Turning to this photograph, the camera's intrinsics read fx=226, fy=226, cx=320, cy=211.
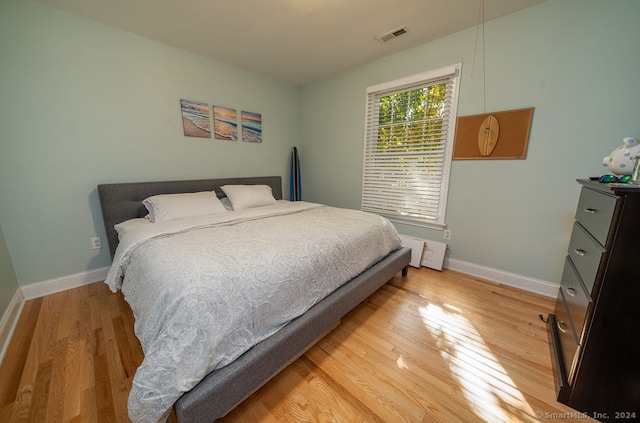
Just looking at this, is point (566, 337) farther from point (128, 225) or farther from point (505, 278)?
point (128, 225)

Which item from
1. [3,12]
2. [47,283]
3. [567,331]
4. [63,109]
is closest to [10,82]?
[63,109]

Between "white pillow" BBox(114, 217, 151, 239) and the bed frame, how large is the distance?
147mm

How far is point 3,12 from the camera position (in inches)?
66.6

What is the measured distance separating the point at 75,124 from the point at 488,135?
3818 mm

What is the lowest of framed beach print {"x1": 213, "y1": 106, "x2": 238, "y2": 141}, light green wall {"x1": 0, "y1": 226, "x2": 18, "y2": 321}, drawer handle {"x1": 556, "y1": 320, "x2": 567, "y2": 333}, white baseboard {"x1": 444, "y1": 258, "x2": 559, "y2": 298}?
white baseboard {"x1": 444, "y1": 258, "x2": 559, "y2": 298}

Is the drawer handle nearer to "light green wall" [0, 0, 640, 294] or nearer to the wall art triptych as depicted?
"light green wall" [0, 0, 640, 294]

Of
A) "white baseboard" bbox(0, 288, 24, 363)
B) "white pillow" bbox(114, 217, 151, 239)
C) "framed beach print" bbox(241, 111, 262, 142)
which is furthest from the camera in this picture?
"framed beach print" bbox(241, 111, 262, 142)

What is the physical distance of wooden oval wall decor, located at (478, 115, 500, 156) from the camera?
2.13 meters

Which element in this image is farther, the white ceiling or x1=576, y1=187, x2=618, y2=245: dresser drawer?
the white ceiling

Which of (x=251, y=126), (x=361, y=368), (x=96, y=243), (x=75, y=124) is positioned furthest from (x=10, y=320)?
(x=251, y=126)

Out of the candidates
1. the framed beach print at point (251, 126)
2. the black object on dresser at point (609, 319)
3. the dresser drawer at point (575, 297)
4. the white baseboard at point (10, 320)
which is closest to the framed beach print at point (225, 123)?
the framed beach print at point (251, 126)

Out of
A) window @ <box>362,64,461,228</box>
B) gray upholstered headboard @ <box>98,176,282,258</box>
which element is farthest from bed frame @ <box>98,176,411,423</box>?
window @ <box>362,64,461,228</box>

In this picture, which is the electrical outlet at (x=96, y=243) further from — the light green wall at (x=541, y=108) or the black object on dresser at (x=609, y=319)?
the black object on dresser at (x=609, y=319)

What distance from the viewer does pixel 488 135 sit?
2174 millimetres
